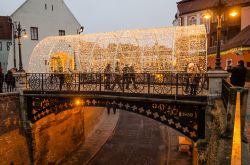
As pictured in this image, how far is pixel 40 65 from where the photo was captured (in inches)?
757

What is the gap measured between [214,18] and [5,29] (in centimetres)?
3031

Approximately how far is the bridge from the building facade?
9.65 metres

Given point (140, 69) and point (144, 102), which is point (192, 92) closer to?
point (144, 102)

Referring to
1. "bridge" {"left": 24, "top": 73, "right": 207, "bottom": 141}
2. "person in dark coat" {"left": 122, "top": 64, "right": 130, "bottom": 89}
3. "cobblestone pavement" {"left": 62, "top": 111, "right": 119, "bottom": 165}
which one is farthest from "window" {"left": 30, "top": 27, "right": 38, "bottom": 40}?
"person in dark coat" {"left": 122, "top": 64, "right": 130, "bottom": 89}

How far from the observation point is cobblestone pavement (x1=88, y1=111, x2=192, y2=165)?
19.9 meters

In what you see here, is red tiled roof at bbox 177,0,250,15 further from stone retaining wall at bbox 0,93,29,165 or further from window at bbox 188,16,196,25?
stone retaining wall at bbox 0,93,29,165

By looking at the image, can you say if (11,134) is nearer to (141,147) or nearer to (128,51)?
(128,51)

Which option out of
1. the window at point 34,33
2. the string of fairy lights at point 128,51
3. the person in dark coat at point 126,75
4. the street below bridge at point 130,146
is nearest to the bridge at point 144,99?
the person in dark coat at point 126,75

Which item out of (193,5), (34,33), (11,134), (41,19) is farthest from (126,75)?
(193,5)

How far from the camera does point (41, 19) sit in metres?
30.7

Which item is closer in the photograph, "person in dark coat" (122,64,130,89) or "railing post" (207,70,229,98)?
"railing post" (207,70,229,98)

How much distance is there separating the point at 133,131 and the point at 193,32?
1479cm

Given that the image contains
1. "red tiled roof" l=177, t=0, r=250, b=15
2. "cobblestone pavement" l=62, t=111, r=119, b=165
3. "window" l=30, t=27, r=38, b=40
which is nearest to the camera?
"cobblestone pavement" l=62, t=111, r=119, b=165

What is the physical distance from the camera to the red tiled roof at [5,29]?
3662 centimetres
